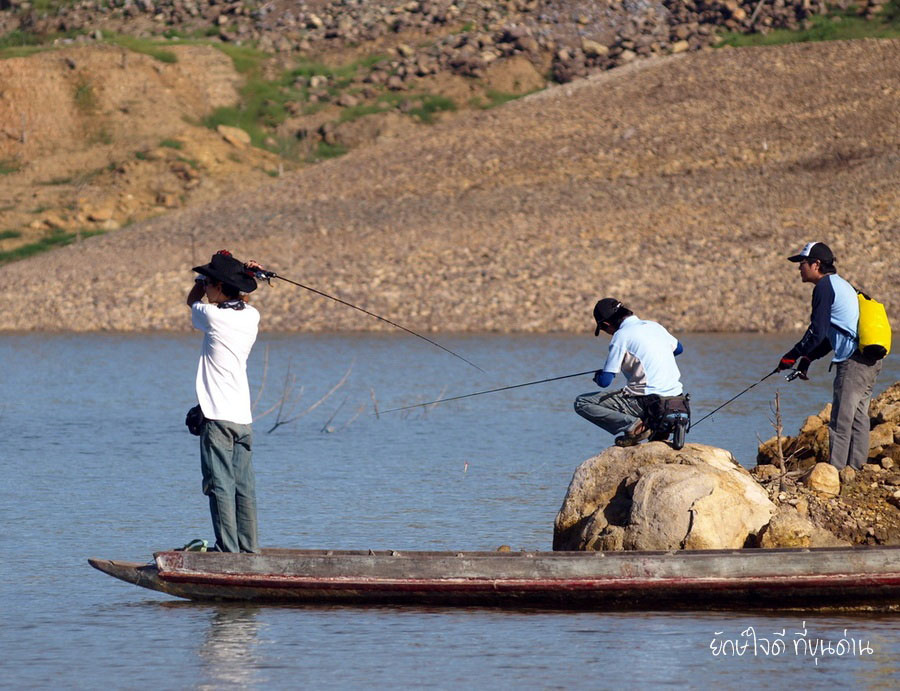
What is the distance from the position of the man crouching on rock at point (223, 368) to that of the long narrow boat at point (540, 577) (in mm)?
616

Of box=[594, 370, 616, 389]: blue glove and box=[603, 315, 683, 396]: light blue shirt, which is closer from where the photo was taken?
box=[594, 370, 616, 389]: blue glove

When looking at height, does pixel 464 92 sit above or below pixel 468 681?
above

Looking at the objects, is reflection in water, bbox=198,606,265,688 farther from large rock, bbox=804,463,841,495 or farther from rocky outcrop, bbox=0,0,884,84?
rocky outcrop, bbox=0,0,884,84

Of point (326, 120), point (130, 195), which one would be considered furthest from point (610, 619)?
point (326, 120)

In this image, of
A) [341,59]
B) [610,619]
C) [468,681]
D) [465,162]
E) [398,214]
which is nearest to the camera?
[468,681]

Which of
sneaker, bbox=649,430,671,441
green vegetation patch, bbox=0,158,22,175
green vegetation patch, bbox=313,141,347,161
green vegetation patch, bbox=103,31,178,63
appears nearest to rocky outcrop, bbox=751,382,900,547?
sneaker, bbox=649,430,671,441

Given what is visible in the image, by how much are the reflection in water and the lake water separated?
2cm

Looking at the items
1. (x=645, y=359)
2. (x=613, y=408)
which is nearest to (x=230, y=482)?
(x=613, y=408)

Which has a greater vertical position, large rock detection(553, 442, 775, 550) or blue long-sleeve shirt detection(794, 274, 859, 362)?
blue long-sleeve shirt detection(794, 274, 859, 362)

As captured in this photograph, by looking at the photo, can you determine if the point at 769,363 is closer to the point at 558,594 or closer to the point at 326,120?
the point at 558,594

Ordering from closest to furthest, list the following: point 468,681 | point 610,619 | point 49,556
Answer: point 468,681 → point 610,619 → point 49,556

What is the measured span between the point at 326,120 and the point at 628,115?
559 inches

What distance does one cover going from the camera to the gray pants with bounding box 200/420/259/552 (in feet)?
35.0

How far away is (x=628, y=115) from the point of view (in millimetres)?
53688
